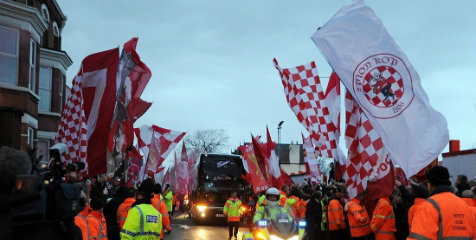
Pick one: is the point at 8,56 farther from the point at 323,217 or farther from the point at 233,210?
the point at 323,217

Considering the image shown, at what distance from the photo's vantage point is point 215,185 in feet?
90.5

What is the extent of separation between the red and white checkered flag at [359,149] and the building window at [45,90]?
18.8 m

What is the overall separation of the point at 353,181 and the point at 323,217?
477 cm

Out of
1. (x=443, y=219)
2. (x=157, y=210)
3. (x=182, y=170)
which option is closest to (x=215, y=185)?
(x=182, y=170)

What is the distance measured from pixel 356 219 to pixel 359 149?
2.41 metres

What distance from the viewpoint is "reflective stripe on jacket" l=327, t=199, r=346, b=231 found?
38.9ft

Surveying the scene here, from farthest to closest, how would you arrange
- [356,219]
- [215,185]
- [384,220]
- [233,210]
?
1. [215,185]
2. [233,210]
3. [356,219]
4. [384,220]

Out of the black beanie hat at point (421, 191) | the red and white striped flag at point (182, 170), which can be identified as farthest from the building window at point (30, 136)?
the black beanie hat at point (421, 191)

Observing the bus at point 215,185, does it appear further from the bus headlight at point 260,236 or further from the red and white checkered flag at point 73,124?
the bus headlight at point 260,236

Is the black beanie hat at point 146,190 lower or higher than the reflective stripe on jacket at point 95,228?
higher

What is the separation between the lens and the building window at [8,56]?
57.5ft

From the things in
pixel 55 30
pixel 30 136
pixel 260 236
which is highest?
pixel 55 30

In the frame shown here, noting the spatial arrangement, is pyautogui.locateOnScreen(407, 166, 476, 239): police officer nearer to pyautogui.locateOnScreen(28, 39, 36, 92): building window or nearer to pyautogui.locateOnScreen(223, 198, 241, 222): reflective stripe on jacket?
pyautogui.locateOnScreen(223, 198, 241, 222): reflective stripe on jacket

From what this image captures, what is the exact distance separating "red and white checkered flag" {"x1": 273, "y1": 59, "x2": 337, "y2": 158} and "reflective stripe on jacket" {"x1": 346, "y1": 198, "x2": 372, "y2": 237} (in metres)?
1.45
